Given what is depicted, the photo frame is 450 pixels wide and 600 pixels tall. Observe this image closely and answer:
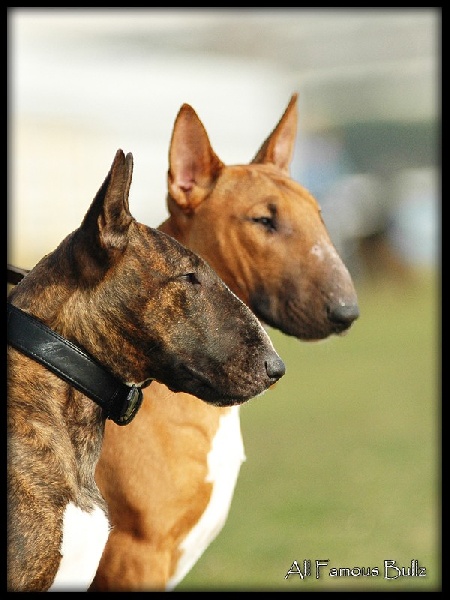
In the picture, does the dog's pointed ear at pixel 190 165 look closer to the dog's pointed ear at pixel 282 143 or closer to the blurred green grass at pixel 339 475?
the dog's pointed ear at pixel 282 143

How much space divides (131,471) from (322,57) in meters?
28.5

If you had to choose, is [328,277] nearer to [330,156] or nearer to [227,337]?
[227,337]

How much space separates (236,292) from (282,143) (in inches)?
26.2

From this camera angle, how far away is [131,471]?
306cm

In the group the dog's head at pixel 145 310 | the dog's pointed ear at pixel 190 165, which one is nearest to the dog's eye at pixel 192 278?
the dog's head at pixel 145 310

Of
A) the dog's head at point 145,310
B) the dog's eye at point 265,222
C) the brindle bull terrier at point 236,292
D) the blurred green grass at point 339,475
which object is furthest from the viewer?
the blurred green grass at point 339,475

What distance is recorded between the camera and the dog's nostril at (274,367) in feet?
8.66

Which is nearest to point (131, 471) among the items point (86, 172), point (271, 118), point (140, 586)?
point (140, 586)

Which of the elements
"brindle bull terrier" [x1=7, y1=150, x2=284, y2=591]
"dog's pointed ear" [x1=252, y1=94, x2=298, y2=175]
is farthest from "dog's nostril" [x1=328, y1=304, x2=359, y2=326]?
"dog's pointed ear" [x1=252, y1=94, x2=298, y2=175]

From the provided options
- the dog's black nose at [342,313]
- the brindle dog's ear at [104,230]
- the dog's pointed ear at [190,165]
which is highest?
the dog's pointed ear at [190,165]

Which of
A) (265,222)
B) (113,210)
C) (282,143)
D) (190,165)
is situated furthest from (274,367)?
(282,143)

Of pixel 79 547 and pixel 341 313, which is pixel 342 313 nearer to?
pixel 341 313

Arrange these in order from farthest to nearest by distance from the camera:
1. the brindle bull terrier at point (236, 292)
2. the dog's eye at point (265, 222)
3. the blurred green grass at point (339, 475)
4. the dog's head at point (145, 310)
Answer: the blurred green grass at point (339, 475) → the dog's eye at point (265, 222) → the brindle bull terrier at point (236, 292) → the dog's head at point (145, 310)

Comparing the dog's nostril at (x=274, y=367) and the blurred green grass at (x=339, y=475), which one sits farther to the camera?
the blurred green grass at (x=339, y=475)
